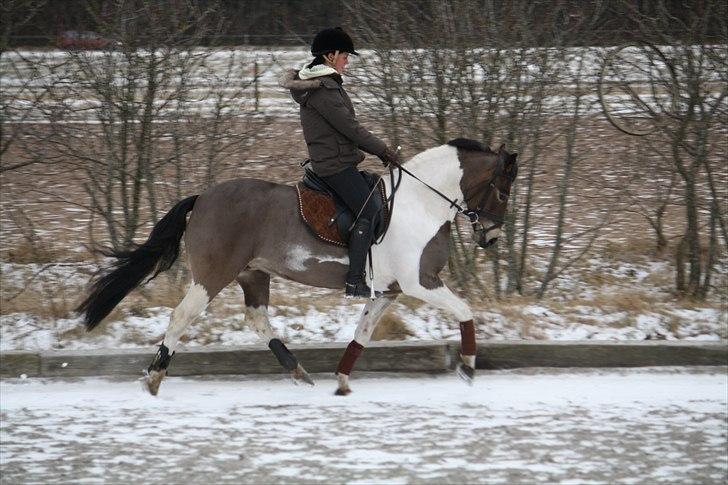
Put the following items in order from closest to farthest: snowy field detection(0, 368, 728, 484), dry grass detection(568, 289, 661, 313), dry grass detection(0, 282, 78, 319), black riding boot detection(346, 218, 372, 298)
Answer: snowy field detection(0, 368, 728, 484) → black riding boot detection(346, 218, 372, 298) → dry grass detection(0, 282, 78, 319) → dry grass detection(568, 289, 661, 313)

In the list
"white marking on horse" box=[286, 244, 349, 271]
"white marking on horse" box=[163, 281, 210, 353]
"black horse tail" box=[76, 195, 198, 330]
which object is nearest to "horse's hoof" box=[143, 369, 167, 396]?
"white marking on horse" box=[163, 281, 210, 353]

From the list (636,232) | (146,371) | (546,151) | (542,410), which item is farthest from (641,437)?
(636,232)

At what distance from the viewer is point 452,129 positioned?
1009 cm

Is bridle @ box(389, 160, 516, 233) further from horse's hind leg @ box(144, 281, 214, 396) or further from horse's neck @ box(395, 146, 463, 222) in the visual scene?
horse's hind leg @ box(144, 281, 214, 396)

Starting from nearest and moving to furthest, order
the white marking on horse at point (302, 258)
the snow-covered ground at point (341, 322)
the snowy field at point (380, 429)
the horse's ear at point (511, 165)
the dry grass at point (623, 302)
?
the snowy field at point (380, 429)
the white marking on horse at point (302, 258)
the horse's ear at point (511, 165)
the snow-covered ground at point (341, 322)
the dry grass at point (623, 302)

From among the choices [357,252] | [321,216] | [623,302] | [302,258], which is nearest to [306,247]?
[302,258]

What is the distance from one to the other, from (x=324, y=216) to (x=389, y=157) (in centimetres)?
67

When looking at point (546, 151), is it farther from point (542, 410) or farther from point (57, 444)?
point (57, 444)

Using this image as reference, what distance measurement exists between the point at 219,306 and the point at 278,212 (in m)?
1.86

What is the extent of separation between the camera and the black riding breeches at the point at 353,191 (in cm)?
752

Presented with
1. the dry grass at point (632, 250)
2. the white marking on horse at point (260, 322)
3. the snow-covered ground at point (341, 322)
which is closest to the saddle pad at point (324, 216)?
the white marking on horse at point (260, 322)

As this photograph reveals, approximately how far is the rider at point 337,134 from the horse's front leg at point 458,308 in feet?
1.52

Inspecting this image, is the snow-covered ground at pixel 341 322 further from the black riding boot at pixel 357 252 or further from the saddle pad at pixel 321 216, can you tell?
the saddle pad at pixel 321 216

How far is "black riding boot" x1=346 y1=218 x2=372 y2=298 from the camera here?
7.50 metres
